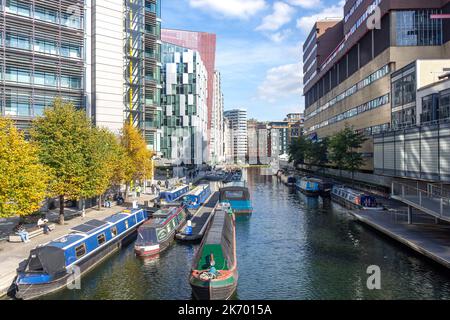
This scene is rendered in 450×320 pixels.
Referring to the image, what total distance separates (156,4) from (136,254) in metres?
54.5

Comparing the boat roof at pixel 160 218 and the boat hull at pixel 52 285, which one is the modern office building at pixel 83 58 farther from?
the boat hull at pixel 52 285

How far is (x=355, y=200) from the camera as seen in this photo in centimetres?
5272

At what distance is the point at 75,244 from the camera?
26.3 m

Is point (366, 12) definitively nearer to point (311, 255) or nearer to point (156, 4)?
point (156, 4)

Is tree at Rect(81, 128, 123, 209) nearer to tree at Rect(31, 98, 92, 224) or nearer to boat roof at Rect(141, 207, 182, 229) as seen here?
tree at Rect(31, 98, 92, 224)

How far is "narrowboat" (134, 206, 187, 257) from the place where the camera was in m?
30.7

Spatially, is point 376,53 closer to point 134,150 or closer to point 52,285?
point 134,150

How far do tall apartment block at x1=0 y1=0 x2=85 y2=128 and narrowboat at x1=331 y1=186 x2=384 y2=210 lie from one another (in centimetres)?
4035

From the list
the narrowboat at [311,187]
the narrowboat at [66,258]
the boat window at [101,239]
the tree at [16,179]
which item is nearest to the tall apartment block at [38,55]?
the tree at [16,179]

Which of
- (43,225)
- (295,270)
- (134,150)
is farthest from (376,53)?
(43,225)

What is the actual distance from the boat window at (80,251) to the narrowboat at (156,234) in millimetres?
4576

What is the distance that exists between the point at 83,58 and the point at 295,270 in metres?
42.7

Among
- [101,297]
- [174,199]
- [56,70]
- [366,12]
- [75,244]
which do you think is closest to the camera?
[101,297]

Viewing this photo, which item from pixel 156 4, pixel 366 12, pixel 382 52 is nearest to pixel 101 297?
pixel 156 4
